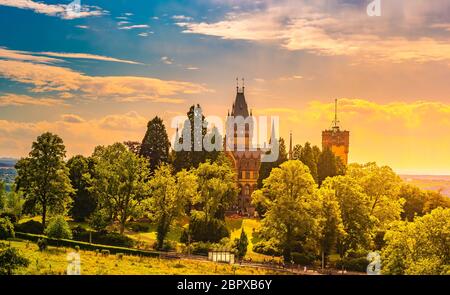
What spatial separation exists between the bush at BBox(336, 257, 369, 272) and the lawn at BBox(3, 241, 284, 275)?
645 cm

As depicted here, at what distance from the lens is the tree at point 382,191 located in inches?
1901

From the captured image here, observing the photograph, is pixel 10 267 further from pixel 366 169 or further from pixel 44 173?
pixel 366 169

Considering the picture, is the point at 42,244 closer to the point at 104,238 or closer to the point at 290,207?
the point at 104,238

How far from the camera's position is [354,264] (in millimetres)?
40000

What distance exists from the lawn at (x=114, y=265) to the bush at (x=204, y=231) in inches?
337

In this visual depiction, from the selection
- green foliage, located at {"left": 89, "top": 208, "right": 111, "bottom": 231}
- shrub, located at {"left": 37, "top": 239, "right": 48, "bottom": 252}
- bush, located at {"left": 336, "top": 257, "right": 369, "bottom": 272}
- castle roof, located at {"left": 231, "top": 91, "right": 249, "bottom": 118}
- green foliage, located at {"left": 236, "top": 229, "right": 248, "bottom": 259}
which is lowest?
bush, located at {"left": 336, "top": 257, "right": 369, "bottom": 272}

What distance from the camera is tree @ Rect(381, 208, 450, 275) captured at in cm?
3092

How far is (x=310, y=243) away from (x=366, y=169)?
1322cm

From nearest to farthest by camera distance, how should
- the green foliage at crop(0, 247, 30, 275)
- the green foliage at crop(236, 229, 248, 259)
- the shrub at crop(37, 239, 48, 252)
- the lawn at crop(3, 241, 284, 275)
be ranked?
the green foliage at crop(0, 247, 30, 275) < the lawn at crop(3, 241, 284, 275) < the shrub at crop(37, 239, 48, 252) < the green foliage at crop(236, 229, 248, 259)

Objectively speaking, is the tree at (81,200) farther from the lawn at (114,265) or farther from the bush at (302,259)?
the bush at (302,259)

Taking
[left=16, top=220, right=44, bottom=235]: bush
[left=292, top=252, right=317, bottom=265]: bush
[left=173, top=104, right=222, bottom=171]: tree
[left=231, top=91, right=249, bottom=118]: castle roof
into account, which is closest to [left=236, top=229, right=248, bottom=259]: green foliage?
[left=292, top=252, right=317, bottom=265]: bush

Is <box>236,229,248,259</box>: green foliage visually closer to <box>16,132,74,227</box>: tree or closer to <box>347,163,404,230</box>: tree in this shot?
<box>347,163,404,230</box>: tree

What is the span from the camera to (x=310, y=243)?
41156 millimetres
